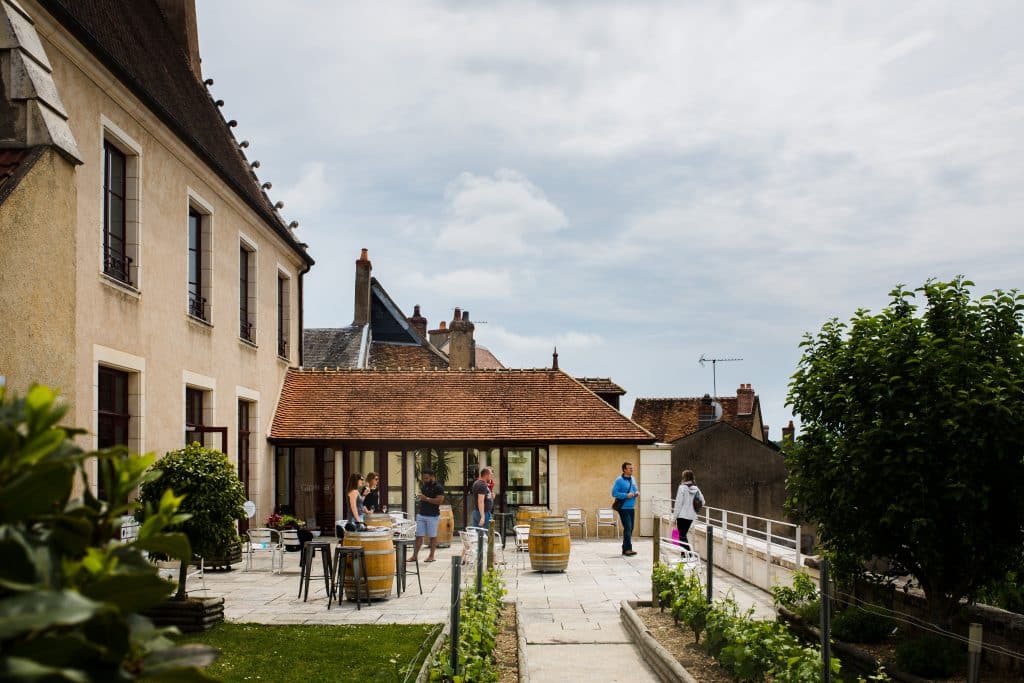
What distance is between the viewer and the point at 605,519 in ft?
81.1

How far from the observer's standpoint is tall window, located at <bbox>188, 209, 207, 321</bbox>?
1886 centimetres

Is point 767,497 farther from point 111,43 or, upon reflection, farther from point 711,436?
point 111,43

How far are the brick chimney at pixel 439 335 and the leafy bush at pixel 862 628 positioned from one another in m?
42.4

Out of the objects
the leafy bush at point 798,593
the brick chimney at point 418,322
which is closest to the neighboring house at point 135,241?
the leafy bush at point 798,593

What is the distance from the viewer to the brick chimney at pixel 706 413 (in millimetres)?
42456

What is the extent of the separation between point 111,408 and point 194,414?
4.03 metres

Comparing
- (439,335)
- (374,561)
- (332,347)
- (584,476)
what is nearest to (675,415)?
(439,335)

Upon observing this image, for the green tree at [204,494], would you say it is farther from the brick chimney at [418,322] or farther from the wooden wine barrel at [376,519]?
the brick chimney at [418,322]

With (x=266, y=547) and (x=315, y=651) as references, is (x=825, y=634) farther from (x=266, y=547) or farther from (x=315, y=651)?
(x=266, y=547)

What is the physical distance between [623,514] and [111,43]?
12.3 metres

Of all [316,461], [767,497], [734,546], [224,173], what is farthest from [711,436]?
[224,173]

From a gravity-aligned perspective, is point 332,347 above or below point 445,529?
above

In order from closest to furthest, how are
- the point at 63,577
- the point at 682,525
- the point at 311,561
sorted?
the point at 63,577 < the point at 311,561 < the point at 682,525

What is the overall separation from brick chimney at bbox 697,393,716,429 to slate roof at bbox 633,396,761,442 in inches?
34.9
